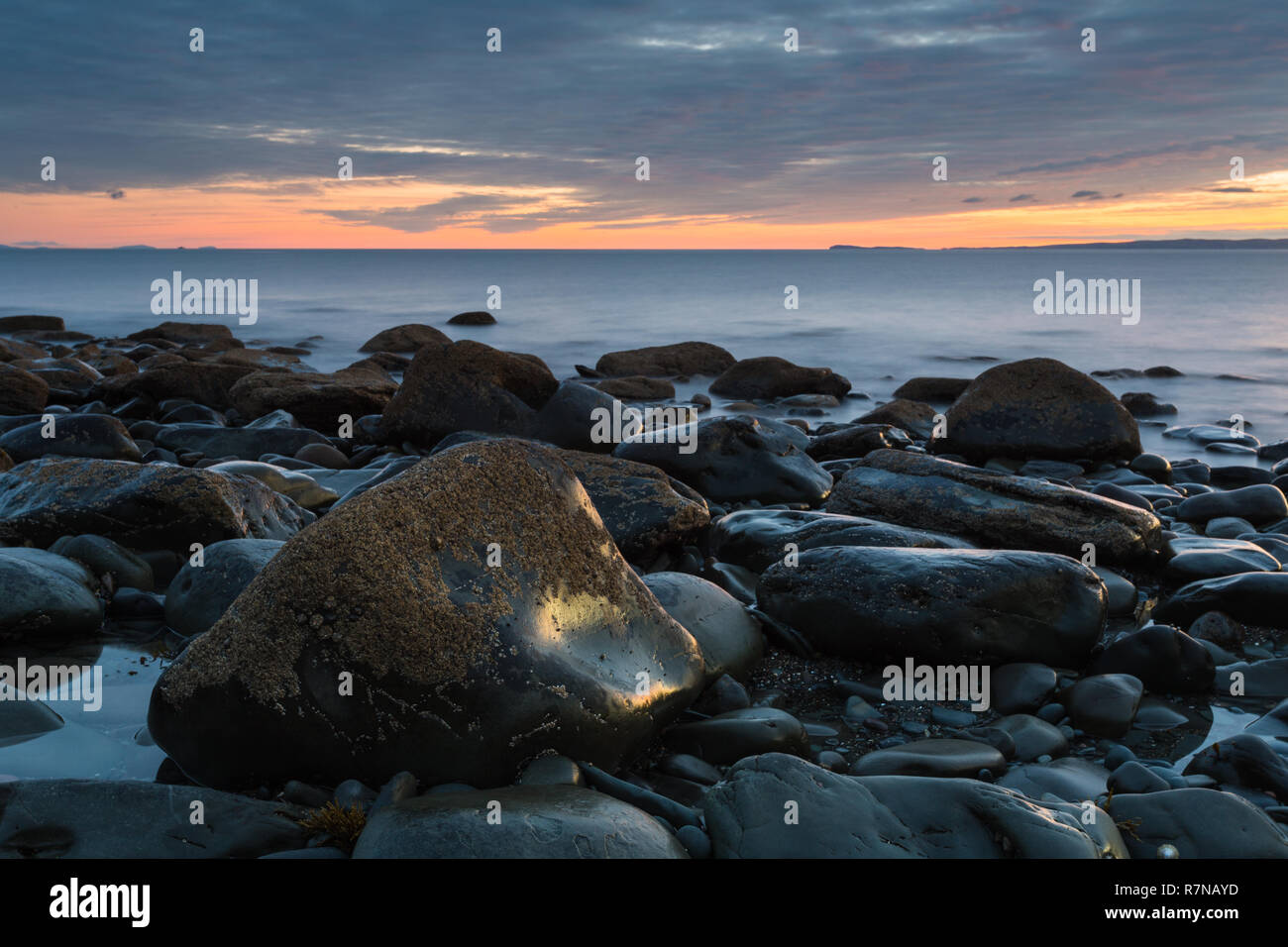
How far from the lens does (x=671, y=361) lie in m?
21.6

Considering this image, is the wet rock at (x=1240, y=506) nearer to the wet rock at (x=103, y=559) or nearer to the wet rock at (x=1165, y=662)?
the wet rock at (x=1165, y=662)

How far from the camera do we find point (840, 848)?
→ 3131 mm

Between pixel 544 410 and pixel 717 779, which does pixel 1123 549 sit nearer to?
pixel 717 779

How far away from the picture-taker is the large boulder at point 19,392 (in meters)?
12.4

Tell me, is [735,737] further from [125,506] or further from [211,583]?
[125,506]

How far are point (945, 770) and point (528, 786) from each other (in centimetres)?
174

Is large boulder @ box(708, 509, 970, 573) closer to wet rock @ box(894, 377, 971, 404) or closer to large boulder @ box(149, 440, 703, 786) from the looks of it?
large boulder @ box(149, 440, 703, 786)

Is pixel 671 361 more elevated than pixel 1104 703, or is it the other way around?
pixel 671 361

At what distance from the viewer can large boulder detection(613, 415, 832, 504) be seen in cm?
858

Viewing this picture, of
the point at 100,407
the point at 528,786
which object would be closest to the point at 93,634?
the point at 528,786

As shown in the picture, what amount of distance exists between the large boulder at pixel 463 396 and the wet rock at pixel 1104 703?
24.4ft

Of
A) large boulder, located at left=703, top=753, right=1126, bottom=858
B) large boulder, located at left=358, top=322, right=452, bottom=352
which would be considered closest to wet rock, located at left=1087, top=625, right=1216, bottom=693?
large boulder, located at left=703, top=753, right=1126, bottom=858

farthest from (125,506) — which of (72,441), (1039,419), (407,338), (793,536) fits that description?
(407,338)

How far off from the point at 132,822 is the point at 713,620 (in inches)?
109
